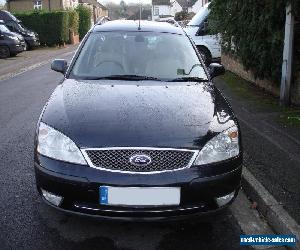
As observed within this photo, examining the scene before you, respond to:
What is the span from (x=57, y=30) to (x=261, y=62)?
25.8 m

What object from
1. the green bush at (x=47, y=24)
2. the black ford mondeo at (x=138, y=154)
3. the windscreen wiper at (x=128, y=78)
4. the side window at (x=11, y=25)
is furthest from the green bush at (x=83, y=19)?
the black ford mondeo at (x=138, y=154)

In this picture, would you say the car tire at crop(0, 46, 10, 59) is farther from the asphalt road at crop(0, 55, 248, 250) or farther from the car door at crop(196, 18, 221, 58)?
the asphalt road at crop(0, 55, 248, 250)

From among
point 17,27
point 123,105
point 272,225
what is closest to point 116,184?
point 123,105

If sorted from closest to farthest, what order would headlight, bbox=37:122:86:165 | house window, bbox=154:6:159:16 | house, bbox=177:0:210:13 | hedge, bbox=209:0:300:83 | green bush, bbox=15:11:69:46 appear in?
headlight, bbox=37:122:86:165 → hedge, bbox=209:0:300:83 → green bush, bbox=15:11:69:46 → house, bbox=177:0:210:13 → house window, bbox=154:6:159:16

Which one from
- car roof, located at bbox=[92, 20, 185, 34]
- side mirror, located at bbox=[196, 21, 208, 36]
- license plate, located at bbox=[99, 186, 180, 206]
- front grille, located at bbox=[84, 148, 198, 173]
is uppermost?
car roof, located at bbox=[92, 20, 185, 34]

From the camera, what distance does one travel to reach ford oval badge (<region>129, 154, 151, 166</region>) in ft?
10.7

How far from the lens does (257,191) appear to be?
4.29m

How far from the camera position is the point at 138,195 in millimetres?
3225

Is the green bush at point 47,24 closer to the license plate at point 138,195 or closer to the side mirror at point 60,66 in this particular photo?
the side mirror at point 60,66

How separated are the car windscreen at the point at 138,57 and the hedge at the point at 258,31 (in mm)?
3135

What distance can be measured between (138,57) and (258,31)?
446 centimetres

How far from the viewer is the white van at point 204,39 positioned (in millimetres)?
14891

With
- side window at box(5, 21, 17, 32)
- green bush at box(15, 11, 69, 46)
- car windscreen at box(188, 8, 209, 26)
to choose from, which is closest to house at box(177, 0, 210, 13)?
green bush at box(15, 11, 69, 46)

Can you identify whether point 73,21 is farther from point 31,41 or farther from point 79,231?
point 79,231
